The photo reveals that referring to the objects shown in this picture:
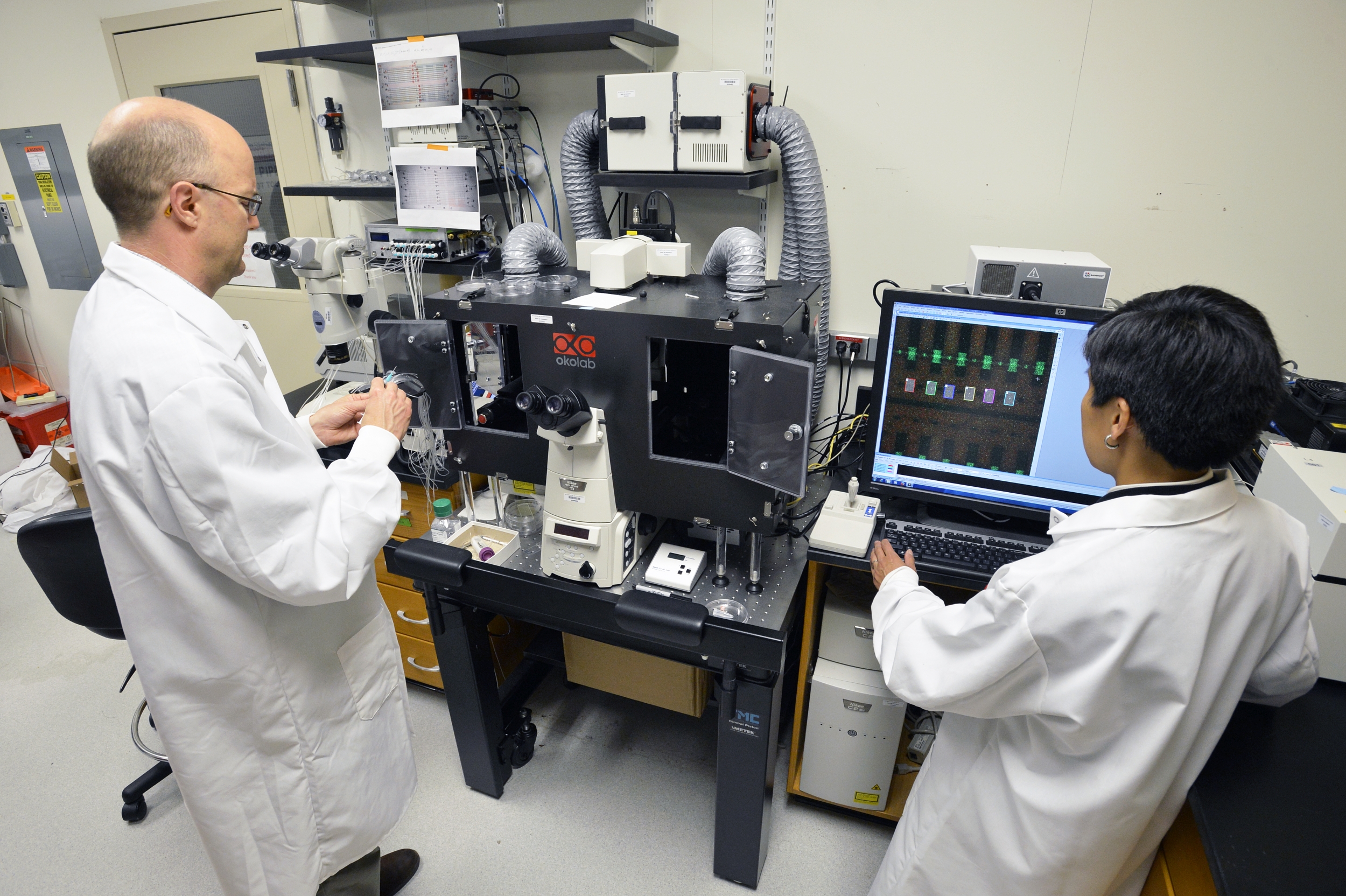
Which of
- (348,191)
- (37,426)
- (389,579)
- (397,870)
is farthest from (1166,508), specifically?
(37,426)

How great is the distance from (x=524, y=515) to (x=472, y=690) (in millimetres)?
479

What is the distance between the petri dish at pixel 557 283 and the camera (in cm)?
144

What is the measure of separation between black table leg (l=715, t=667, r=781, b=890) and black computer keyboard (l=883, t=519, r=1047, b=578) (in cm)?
40

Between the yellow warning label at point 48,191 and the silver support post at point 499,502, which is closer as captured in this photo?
the silver support post at point 499,502

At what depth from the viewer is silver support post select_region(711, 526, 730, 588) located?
144 centimetres

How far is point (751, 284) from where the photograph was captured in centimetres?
132

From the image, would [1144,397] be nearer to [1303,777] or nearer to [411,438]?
[1303,777]

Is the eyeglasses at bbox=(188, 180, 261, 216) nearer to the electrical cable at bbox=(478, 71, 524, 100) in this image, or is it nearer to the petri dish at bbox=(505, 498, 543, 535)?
the petri dish at bbox=(505, 498, 543, 535)

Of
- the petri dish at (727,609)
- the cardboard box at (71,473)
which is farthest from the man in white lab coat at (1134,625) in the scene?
the cardboard box at (71,473)

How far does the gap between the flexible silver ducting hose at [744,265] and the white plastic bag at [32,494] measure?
3.46 m

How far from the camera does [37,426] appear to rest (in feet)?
11.7

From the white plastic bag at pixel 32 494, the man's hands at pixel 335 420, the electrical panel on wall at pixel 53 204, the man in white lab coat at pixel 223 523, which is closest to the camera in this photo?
the man in white lab coat at pixel 223 523

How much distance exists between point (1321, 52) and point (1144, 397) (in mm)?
1401

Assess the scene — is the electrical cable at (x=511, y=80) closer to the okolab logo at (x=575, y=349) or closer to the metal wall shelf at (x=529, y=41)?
the metal wall shelf at (x=529, y=41)
